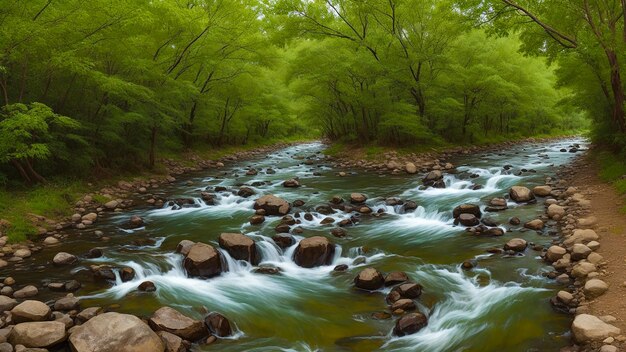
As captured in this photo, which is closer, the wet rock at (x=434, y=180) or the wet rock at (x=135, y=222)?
the wet rock at (x=135, y=222)

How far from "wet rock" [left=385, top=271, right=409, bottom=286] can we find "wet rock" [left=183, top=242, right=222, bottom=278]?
131 inches

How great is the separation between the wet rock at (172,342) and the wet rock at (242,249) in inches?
125

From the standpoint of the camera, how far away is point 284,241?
29.5 ft

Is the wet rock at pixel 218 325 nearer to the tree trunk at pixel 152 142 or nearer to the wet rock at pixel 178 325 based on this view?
the wet rock at pixel 178 325

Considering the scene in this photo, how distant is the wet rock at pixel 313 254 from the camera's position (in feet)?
26.8

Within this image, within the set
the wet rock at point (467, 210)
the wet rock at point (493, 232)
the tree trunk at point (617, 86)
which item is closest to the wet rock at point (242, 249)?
the wet rock at point (493, 232)

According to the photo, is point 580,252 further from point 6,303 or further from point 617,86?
point 6,303

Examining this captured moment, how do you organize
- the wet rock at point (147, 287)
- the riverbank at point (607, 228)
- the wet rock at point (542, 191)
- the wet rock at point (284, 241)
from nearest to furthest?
1. the riverbank at point (607, 228)
2. the wet rock at point (147, 287)
3. the wet rock at point (284, 241)
4. the wet rock at point (542, 191)

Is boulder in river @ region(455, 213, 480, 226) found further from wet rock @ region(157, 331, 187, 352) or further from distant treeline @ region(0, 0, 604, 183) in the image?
wet rock @ region(157, 331, 187, 352)

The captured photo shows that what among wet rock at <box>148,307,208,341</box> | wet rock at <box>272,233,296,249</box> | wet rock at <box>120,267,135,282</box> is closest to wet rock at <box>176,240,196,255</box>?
wet rock at <box>120,267,135,282</box>

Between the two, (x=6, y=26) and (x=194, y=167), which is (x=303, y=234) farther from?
(x=194, y=167)

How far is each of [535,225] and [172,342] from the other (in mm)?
8007

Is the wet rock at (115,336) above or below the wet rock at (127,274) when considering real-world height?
above

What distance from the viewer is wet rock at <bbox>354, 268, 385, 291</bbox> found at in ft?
22.3
